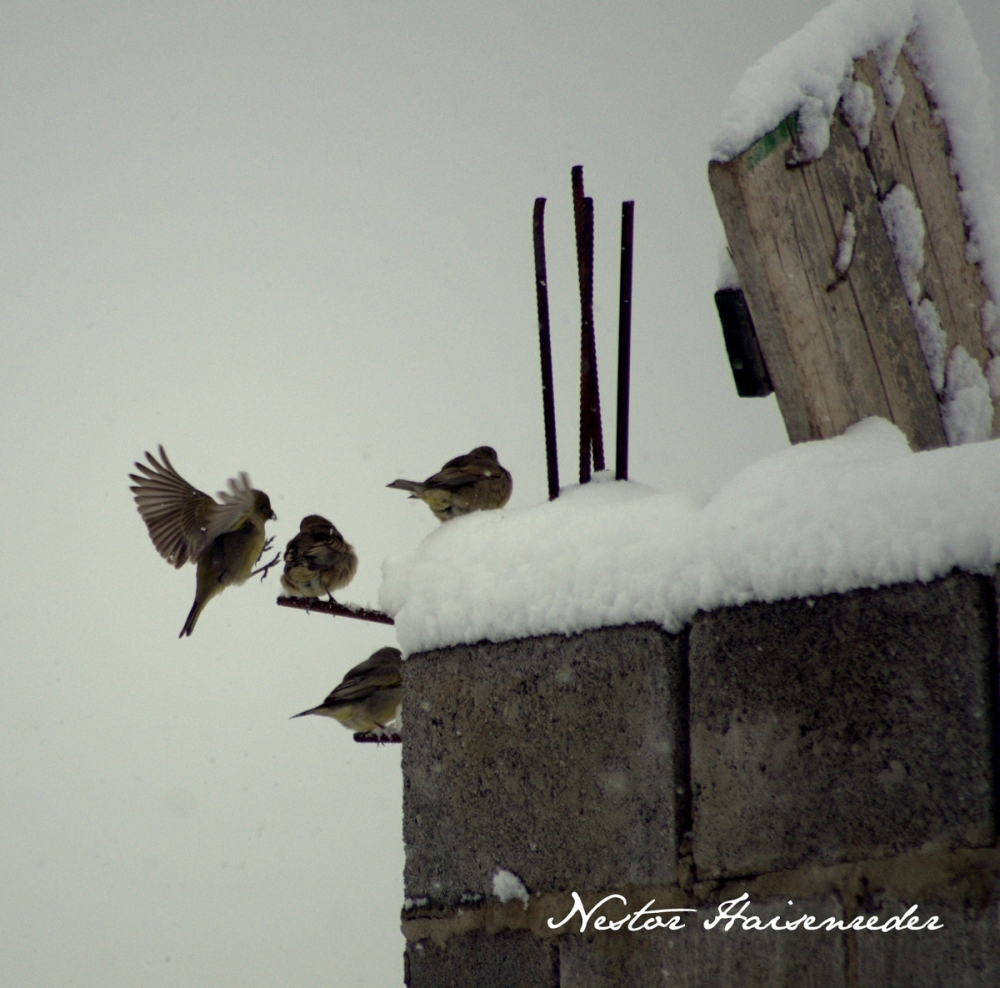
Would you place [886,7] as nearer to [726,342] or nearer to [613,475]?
[726,342]

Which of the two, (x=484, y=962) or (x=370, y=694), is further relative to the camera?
(x=370, y=694)

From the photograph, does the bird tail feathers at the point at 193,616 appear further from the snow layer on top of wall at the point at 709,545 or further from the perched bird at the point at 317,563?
the snow layer on top of wall at the point at 709,545

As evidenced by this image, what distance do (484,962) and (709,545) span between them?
992mm

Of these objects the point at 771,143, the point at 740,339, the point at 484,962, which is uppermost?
the point at 771,143

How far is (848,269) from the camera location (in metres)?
2.94

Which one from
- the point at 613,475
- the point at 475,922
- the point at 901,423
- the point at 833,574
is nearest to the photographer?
the point at 833,574

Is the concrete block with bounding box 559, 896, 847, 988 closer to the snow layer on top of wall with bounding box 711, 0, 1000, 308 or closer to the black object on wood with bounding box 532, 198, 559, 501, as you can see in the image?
the black object on wood with bounding box 532, 198, 559, 501

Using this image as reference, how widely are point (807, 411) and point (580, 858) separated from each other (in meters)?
1.13

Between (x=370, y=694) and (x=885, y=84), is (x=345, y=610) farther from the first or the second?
(x=370, y=694)

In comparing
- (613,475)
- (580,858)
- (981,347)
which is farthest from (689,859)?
(981,347)

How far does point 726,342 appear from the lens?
2789 mm

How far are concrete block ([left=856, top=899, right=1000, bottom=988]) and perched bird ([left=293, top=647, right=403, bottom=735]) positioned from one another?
13.0 feet

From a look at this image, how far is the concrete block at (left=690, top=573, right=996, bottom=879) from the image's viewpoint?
1.92 m

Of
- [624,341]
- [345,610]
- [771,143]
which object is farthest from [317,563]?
[771,143]
